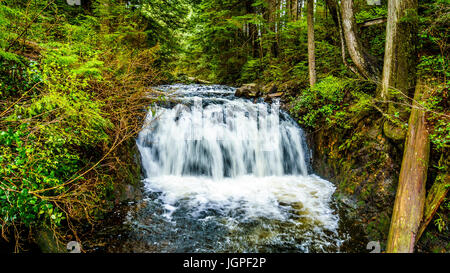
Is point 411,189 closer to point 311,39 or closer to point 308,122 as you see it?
point 308,122

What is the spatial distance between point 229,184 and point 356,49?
5155 mm

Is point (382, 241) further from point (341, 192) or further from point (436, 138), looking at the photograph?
point (436, 138)

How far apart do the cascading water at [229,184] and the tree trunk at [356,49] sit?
274 cm

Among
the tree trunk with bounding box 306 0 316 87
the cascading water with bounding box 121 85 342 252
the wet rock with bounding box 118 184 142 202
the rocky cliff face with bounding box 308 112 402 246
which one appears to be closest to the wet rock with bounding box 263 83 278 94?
the cascading water with bounding box 121 85 342 252

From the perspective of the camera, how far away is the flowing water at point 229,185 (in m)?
3.98

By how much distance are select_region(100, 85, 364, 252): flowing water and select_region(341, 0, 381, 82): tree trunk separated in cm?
268

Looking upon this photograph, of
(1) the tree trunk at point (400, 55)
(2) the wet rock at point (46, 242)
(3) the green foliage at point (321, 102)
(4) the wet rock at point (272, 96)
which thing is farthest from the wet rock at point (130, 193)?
(4) the wet rock at point (272, 96)

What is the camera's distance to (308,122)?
6.90 metres

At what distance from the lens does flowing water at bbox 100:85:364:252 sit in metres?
3.98

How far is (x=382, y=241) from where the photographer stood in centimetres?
386

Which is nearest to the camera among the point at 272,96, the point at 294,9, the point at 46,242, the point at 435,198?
the point at 46,242

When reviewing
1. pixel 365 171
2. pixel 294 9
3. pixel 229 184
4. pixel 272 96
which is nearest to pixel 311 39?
pixel 272 96

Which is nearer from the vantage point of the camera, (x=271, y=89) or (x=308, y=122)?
(x=308, y=122)
